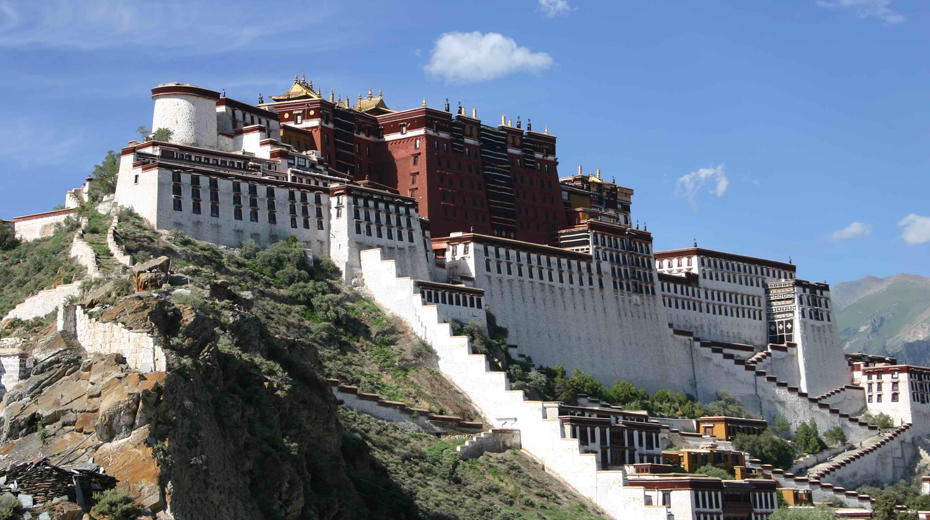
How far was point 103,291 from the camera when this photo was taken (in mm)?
44406

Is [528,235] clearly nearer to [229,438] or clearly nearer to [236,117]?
[236,117]

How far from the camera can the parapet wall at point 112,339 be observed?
131 ft

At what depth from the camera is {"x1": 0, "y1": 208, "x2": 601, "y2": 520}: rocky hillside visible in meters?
37.2

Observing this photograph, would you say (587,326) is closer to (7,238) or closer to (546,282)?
(546,282)

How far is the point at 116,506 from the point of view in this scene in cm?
3456

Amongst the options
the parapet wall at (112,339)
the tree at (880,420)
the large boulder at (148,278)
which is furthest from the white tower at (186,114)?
the tree at (880,420)

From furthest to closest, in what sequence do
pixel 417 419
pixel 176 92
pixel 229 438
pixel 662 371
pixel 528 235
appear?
pixel 528 235 → pixel 662 371 → pixel 176 92 → pixel 417 419 → pixel 229 438

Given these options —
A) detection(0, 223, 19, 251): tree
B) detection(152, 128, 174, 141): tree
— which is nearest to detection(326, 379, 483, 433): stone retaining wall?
detection(0, 223, 19, 251): tree

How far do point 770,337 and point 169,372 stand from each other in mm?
74476

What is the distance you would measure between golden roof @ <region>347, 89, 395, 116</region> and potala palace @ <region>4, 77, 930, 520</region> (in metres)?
0.26

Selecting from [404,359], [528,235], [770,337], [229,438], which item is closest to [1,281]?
[404,359]

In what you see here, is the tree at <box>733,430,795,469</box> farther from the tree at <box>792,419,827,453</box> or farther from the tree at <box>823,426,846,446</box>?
the tree at <box>823,426,846,446</box>

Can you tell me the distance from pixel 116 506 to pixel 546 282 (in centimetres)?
5820

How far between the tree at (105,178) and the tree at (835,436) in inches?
1909
